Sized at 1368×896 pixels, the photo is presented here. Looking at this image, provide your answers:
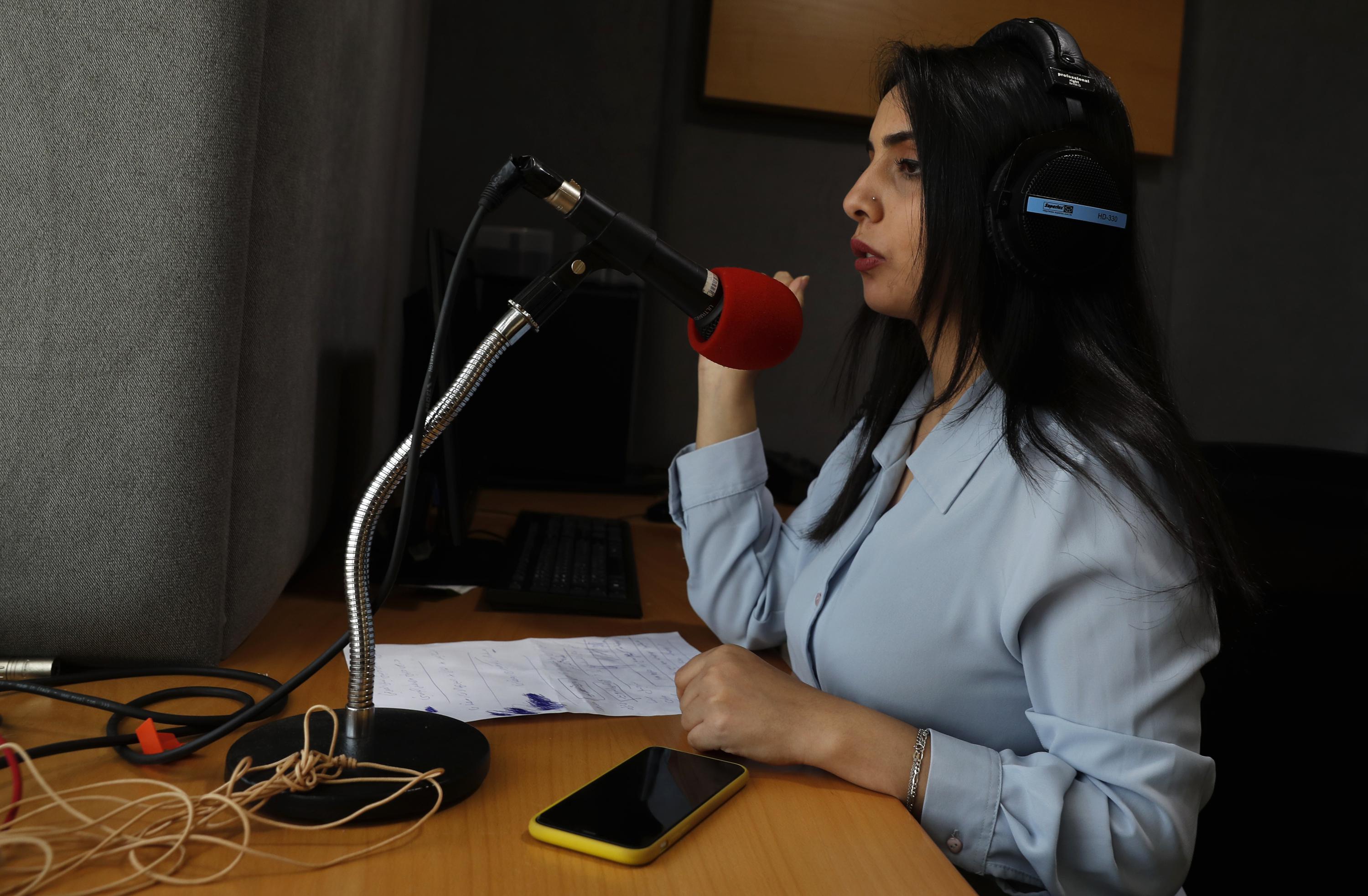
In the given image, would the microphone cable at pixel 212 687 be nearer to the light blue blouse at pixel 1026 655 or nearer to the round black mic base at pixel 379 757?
the round black mic base at pixel 379 757

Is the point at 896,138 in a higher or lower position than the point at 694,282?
higher

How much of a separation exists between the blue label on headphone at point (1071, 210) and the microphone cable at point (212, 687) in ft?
1.49

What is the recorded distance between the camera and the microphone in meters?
0.55

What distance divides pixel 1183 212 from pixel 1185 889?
1.80 metres

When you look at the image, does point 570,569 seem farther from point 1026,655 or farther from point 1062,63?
point 1062,63

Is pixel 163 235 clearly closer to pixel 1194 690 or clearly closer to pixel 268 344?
pixel 268 344

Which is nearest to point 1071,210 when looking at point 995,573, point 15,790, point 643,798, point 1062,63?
point 1062,63

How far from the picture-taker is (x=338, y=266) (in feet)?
3.68

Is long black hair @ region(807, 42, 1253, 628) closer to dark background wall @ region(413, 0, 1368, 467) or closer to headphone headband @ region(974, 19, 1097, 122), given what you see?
headphone headband @ region(974, 19, 1097, 122)

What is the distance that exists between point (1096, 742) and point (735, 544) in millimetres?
499

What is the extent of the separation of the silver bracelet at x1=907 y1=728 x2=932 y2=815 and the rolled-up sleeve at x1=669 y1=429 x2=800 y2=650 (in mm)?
391

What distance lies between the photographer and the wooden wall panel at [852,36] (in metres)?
2.06

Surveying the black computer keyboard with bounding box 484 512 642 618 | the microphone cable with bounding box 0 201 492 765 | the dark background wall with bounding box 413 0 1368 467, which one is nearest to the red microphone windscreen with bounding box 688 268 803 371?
the microphone cable with bounding box 0 201 492 765

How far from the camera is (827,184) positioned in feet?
7.12
